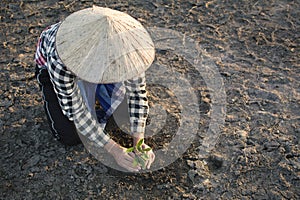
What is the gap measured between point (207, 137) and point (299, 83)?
703 mm

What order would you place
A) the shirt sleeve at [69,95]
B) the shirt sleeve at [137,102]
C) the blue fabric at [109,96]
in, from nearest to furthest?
the shirt sleeve at [69,95], the shirt sleeve at [137,102], the blue fabric at [109,96]

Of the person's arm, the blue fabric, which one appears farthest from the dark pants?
the person's arm

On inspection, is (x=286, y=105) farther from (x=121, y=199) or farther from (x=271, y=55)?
(x=121, y=199)

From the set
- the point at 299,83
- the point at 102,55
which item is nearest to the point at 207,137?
the point at 299,83

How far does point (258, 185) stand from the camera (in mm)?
2039

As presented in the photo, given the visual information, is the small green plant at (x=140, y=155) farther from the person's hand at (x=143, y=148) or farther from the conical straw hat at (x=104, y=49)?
the conical straw hat at (x=104, y=49)

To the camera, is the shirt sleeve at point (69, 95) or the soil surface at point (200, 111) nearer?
the shirt sleeve at point (69, 95)

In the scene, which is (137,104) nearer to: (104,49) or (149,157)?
(149,157)

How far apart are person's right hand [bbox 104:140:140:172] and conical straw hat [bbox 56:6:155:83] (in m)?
0.49

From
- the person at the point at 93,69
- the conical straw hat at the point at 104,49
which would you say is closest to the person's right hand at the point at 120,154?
the person at the point at 93,69

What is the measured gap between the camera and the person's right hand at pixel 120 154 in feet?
6.53

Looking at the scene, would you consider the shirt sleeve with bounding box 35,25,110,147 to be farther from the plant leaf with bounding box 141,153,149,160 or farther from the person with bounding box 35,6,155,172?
the plant leaf with bounding box 141,153,149,160

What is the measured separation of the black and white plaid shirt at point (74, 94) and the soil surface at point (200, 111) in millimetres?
253

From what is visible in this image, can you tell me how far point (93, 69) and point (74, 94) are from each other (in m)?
0.29
